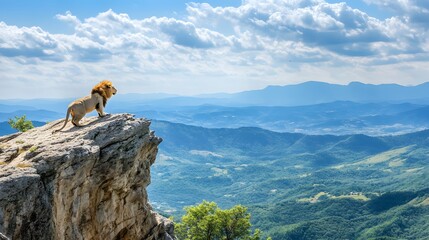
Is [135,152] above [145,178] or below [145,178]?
above

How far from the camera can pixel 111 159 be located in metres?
27.3

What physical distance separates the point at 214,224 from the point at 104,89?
117 ft

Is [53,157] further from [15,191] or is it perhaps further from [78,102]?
[78,102]

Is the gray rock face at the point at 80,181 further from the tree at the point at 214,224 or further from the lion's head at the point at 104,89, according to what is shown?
the tree at the point at 214,224

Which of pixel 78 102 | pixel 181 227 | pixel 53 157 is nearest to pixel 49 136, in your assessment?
pixel 78 102

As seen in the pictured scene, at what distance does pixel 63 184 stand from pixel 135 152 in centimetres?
718

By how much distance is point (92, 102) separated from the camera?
29.8 metres

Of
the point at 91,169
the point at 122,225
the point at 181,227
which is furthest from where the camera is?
the point at 181,227

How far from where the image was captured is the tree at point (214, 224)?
201 feet

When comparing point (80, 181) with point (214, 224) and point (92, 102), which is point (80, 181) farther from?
point (214, 224)

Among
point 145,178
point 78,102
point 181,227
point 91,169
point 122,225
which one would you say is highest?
point 78,102

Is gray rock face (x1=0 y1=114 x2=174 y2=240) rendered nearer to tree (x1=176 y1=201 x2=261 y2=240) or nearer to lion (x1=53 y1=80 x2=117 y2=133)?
lion (x1=53 y1=80 x2=117 y2=133)

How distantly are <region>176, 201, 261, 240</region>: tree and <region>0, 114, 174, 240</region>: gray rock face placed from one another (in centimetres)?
2566

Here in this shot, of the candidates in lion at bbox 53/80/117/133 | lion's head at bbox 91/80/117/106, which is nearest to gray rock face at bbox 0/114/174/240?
lion at bbox 53/80/117/133
